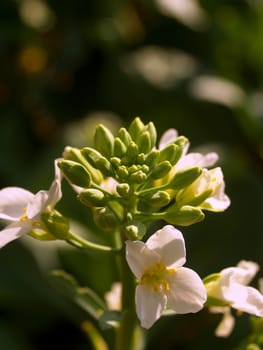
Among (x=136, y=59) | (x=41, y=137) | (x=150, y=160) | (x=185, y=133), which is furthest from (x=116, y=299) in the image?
(x=136, y=59)

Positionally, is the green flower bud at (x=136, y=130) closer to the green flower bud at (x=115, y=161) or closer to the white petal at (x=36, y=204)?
the green flower bud at (x=115, y=161)

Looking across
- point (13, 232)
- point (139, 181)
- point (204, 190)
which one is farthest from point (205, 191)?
point (13, 232)

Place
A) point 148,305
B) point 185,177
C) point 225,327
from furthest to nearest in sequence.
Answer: point 225,327 < point 185,177 < point 148,305

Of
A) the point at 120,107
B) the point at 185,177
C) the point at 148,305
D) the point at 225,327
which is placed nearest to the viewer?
the point at 148,305

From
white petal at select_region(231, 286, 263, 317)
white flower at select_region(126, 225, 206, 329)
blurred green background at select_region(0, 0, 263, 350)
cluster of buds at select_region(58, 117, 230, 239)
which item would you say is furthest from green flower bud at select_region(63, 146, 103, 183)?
blurred green background at select_region(0, 0, 263, 350)

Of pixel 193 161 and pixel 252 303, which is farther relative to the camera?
pixel 193 161

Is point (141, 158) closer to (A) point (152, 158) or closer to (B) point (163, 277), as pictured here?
(A) point (152, 158)
